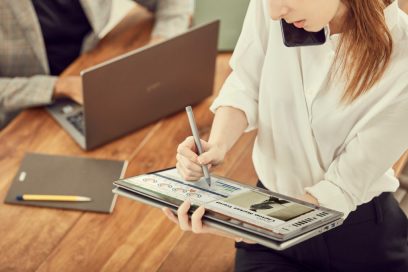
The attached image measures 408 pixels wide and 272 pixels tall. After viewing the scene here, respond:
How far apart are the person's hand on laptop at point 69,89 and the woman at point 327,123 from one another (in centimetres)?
48

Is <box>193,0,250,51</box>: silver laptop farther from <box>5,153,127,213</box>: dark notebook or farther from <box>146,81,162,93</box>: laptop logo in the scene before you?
<box>5,153,127,213</box>: dark notebook

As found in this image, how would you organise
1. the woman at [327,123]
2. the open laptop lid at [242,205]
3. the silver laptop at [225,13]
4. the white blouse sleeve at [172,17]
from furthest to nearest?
the white blouse sleeve at [172,17] < the silver laptop at [225,13] < the woman at [327,123] < the open laptop lid at [242,205]

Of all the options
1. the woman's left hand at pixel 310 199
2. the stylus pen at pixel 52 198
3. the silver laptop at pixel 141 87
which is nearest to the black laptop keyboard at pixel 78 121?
the silver laptop at pixel 141 87

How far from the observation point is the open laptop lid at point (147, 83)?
5.07ft

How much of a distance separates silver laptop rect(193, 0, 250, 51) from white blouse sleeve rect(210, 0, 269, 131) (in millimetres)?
475

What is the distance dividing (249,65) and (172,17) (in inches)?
28.7

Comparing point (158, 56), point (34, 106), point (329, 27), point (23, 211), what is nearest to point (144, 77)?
point (158, 56)

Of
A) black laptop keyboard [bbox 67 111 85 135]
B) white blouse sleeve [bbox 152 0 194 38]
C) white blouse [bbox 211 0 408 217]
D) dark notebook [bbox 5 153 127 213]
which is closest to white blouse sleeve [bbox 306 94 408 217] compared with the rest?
white blouse [bbox 211 0 408 217]

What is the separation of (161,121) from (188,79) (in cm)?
14

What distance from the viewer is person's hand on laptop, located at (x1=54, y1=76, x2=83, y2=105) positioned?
1723 millimetres

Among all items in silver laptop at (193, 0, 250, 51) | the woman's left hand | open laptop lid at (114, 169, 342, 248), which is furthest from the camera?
silver laptop at (193, 0, 250, 51)

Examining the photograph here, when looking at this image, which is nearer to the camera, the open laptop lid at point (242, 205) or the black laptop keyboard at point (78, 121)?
the open laptop lid at point (242, 205)

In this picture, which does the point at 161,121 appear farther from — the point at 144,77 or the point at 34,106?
the point at 34,106

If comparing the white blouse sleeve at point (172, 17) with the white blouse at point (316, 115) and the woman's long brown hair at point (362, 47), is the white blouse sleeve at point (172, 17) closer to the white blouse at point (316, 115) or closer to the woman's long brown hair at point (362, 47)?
the white blouse at point (316, 115)
